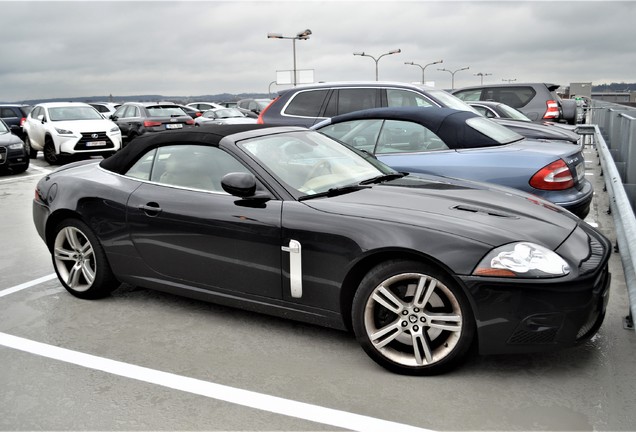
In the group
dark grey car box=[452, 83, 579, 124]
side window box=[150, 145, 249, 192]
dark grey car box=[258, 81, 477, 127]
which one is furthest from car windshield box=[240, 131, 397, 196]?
dark grey car box=[452, 83, 579, 124]

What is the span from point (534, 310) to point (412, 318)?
65cm

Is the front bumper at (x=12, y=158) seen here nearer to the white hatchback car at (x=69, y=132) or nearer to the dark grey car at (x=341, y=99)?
the white hatchback car at (x=69, y=132)

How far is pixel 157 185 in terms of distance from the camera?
4.59m

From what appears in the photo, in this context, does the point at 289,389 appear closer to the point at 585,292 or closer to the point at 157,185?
the point at 585,292

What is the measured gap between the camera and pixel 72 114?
57.9 feet

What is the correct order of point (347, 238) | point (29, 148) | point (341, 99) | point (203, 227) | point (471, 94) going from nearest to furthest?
point (347, 238) → point (203, 227) → point (341, 99) → point (471, 94) → point (29, 148)

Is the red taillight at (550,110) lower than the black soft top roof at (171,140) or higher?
lower

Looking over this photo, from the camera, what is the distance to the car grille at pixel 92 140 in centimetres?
1633

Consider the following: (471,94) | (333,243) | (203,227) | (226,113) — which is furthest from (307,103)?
(226,113)

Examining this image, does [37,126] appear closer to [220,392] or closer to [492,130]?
[492,130]

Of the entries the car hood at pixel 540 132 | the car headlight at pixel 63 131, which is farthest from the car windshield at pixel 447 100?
the car headlight at pixel 63 131

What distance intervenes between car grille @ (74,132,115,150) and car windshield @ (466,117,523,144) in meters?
12.4

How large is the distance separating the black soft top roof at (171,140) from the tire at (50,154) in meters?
12.5

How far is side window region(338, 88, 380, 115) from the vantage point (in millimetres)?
8922
